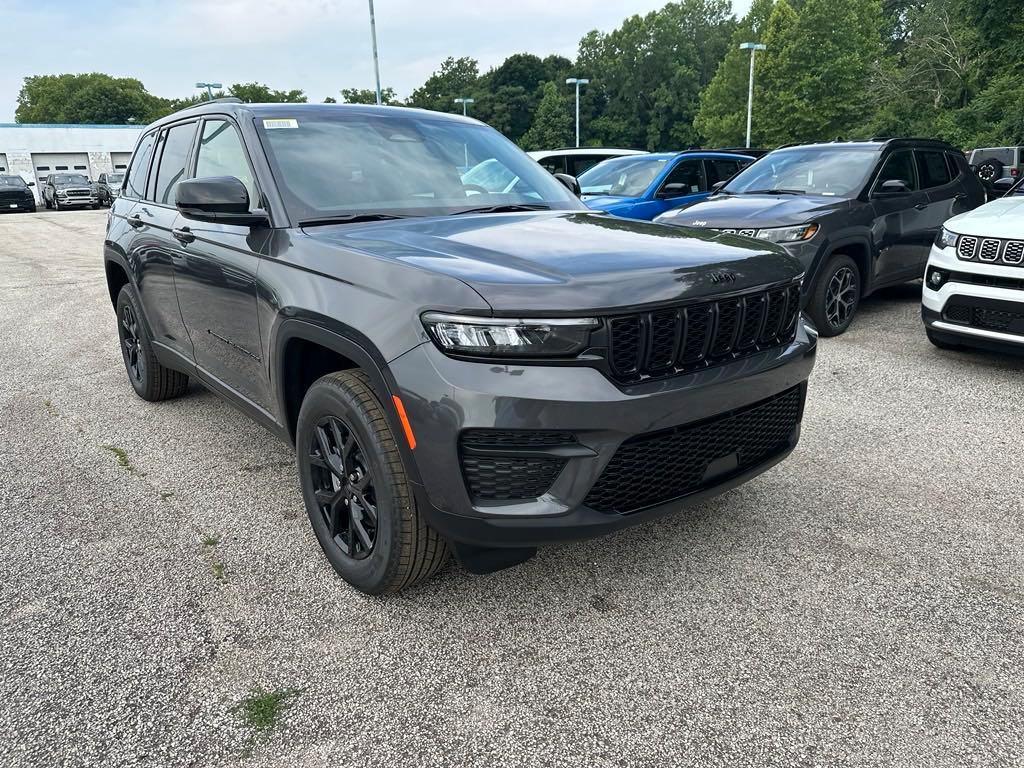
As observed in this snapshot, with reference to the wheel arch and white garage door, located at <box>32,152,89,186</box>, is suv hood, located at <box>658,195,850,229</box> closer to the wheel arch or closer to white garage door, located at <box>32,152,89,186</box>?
the wheel arch

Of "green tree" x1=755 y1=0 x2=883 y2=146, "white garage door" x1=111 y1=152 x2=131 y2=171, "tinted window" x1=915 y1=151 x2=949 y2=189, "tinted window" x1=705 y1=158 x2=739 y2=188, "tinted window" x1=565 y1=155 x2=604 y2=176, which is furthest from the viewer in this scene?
"white garage door" x1=111 y1=152 x2=131 y2=171

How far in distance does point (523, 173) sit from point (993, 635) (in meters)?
2.74

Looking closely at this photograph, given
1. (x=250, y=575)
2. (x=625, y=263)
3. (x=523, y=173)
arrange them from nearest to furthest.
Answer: (x=625, y=263), (x=250, y=575), (x=523, y=173)

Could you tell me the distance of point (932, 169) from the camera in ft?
25.0

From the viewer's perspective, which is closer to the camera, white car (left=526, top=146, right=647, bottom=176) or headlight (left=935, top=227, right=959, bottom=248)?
headlight (left=935, top=227, right=959, bottom=248)

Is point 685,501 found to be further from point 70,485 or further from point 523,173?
point 70,485

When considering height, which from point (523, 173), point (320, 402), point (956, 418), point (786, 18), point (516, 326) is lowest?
point (956, 418)

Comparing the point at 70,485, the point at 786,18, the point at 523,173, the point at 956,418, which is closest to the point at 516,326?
the point at 523,173

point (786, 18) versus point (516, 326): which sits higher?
point (786, 18)

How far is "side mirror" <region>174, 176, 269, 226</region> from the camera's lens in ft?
9.36

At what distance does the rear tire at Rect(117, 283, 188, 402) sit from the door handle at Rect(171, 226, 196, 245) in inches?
38.1

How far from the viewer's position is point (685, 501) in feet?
8.00

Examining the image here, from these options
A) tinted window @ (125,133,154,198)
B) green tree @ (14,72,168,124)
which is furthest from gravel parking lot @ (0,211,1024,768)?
green tree @ (14,72,168,124)

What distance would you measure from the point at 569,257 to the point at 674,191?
7.80 meters
